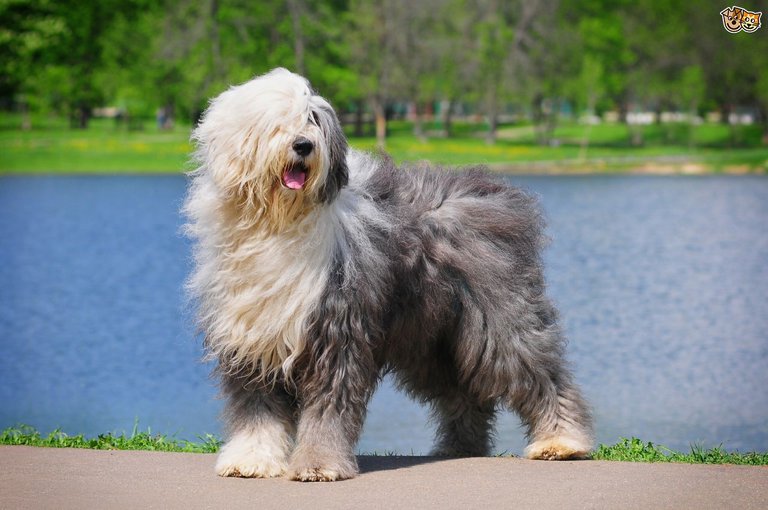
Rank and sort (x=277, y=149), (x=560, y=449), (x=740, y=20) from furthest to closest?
(x=740, y=20)
(x=560, y=449)
(x=277, y=149)

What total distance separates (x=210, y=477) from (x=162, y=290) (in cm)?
1259

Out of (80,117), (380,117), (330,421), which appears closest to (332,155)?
(330,421)

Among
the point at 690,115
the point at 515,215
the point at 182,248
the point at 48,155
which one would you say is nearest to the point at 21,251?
the point at 182,248

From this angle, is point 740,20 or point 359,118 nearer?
point 740,20

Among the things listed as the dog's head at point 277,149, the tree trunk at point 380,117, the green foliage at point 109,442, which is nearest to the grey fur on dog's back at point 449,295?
the dog's head at point 277,149

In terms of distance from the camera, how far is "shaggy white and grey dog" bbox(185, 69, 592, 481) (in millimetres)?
5812

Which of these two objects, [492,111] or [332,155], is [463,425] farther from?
[492,111]

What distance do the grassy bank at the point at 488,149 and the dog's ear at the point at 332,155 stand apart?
113ft

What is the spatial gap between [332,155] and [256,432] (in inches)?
58.1

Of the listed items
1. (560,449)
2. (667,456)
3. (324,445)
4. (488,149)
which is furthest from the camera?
(488,149)

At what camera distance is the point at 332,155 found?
5.79m

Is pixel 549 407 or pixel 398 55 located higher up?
pixel 398 55

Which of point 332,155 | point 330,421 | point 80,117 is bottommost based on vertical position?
point 80,117

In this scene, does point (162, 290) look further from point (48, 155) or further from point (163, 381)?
point (48, 155)
